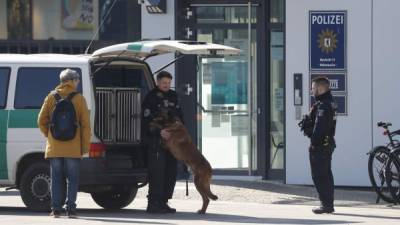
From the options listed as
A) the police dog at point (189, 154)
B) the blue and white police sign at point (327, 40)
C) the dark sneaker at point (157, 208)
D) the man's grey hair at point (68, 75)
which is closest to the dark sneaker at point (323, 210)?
the police dog at point (189, 154)

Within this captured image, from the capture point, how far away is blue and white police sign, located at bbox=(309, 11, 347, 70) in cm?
1582

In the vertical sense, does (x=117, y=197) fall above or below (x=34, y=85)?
below

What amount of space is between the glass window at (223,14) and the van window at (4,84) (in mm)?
4873

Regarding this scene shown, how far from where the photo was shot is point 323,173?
12750 mm

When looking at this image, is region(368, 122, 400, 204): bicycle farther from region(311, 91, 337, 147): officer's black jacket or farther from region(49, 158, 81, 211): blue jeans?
region(49, 158, 81, 211): blue jeans

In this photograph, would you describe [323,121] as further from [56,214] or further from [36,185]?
[36,185]

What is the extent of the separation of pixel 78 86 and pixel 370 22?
5.43 metres

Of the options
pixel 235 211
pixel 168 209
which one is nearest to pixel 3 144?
pixel 168 209

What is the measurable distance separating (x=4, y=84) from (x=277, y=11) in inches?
219

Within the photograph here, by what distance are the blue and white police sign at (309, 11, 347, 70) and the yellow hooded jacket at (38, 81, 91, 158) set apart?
5027 mm

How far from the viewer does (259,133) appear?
653 inches

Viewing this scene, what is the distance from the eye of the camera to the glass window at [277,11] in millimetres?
16516

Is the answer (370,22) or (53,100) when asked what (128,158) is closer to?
(53,100)

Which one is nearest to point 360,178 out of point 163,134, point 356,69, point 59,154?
point 356,69
